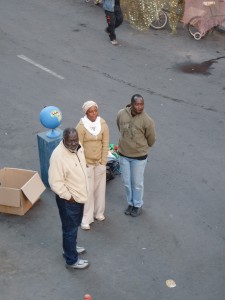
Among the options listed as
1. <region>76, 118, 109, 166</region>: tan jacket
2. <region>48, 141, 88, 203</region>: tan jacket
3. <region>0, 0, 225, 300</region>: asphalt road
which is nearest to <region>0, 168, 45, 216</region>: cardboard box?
<region>0, 0, 225, 300</region>: asphalt road

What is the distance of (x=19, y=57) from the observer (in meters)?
12.6

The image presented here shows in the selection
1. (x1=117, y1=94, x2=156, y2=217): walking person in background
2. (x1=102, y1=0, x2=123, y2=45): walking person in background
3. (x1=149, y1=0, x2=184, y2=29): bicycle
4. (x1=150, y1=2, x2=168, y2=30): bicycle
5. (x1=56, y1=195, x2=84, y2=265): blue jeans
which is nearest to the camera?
(x1=56, y1=195, x2=84, y2=265): blue jeans

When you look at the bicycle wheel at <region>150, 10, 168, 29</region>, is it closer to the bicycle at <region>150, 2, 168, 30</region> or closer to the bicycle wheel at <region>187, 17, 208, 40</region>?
the bicycle at <region>150, 2, 168, 30</region>

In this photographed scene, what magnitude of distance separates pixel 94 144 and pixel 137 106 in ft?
2.31

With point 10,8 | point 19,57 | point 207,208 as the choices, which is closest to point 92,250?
point 207,208

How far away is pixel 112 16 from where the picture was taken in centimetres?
1322

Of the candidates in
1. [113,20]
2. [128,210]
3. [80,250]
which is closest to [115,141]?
[128,210]

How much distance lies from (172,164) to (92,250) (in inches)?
96.9

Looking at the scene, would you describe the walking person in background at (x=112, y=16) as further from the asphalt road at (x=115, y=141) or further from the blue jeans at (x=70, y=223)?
the blue jeans at (x=70, y=223)

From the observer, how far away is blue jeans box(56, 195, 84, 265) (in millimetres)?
5867

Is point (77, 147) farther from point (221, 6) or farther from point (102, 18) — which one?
point (102, 18)

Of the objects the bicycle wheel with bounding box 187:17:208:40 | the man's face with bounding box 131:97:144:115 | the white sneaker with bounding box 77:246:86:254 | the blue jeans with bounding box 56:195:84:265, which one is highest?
the man's face with bounding box 131:97:144:115

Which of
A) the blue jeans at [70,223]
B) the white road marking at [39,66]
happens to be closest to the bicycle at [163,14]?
the white road marking at [39,66]

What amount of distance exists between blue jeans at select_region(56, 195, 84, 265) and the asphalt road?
24cm
